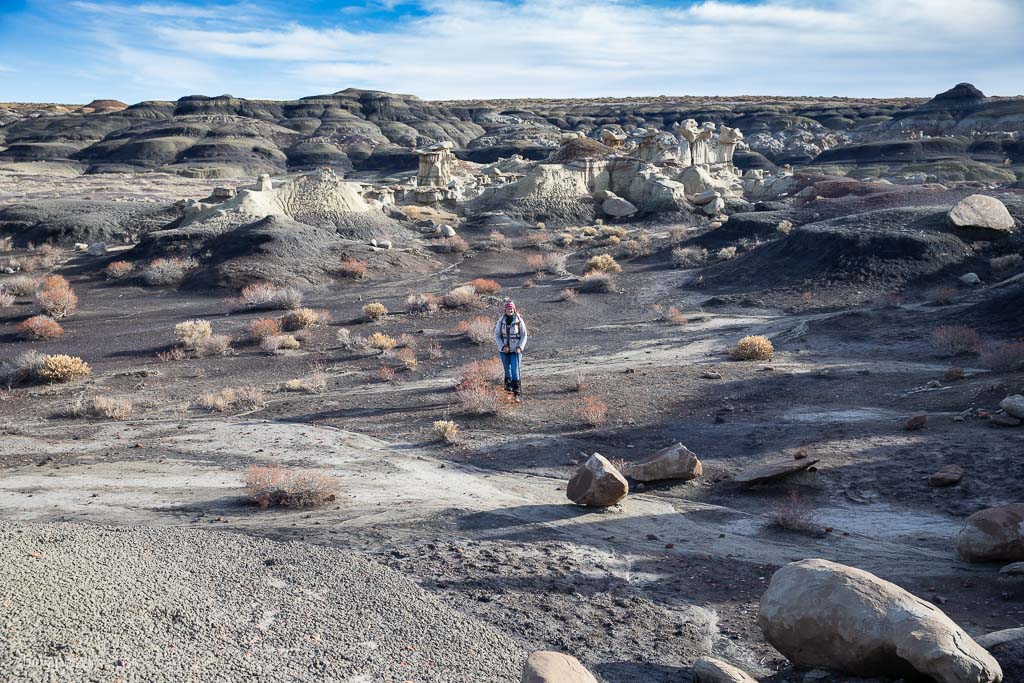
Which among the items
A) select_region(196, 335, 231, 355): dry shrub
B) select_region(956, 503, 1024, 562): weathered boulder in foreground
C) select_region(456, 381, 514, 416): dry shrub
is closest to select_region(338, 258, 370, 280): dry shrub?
select_region(196, 335, 231, 355): dry shrub

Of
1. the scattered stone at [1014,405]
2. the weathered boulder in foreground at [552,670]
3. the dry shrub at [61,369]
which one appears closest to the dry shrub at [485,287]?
the dry shrub at [61,369]

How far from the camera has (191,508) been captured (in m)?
8.58

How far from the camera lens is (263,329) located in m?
20.2

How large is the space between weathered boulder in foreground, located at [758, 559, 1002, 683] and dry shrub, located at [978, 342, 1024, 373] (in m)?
10.4

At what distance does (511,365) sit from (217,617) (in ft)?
27.9

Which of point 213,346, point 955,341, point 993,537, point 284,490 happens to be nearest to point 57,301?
point 213,346

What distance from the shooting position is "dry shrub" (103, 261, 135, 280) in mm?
29094

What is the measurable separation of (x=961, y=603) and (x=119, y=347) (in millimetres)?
18832

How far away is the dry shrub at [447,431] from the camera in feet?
38.9

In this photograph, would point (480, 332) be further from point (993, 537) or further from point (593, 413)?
point (993, 537)

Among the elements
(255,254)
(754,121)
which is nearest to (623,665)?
(255,254)

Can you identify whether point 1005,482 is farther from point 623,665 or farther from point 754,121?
point 754,121

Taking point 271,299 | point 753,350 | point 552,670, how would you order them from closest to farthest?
point 552,670, point 753,350, point 271,299

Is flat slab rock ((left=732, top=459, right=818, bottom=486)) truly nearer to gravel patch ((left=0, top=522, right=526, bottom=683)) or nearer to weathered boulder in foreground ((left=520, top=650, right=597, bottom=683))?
gravel patch ((left=0, top=522, right=526, bottom=683))
